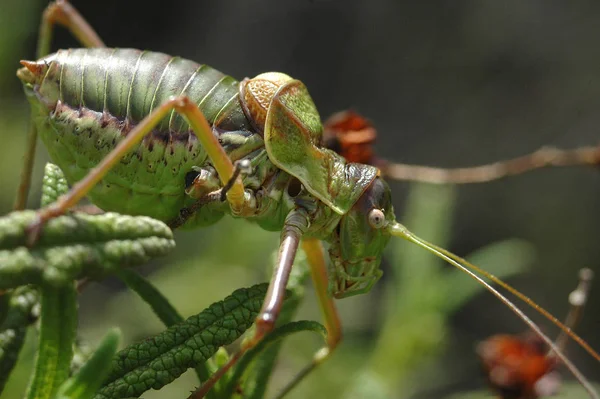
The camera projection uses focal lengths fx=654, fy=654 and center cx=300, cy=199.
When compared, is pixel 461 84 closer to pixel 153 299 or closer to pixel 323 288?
pixel 323 288

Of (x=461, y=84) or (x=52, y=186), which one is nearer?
(x=52, y=186)

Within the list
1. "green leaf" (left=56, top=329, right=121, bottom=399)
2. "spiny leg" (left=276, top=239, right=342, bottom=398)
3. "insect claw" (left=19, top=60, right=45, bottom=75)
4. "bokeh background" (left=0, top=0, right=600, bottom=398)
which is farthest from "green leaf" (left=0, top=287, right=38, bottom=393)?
"bokeh background" (left=0, top=0, right=600, bottom=398)

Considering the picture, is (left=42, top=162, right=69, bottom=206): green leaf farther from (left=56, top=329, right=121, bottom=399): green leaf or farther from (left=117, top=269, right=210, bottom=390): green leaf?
(left=56, top=329, right=121, bottom=399): green leaf

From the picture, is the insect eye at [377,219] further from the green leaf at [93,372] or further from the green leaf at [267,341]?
the green leaf at [93,372]

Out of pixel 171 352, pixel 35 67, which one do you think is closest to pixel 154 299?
pixel 171 352

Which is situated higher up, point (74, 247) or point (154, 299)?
point (74, 247)

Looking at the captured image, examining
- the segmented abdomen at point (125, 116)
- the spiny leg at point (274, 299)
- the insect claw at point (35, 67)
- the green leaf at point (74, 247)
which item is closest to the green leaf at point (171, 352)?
the spiny leg at point (274, 299)
